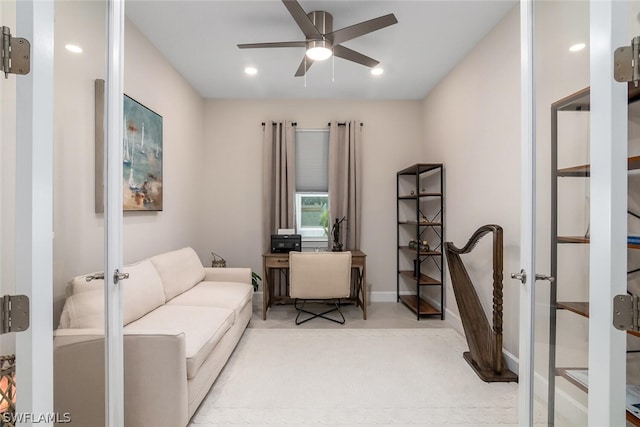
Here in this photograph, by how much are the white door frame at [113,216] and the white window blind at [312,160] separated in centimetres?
298

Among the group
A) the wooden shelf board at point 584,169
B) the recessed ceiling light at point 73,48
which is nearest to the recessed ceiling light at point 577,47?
the wooden shelf board at point 584,169

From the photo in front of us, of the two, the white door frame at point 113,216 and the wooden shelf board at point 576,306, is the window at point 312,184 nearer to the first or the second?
the white door frame at point 113,216

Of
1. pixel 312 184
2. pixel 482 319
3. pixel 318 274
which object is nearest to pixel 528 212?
pixel 482 319

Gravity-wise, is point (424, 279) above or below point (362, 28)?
below

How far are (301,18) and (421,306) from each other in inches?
133

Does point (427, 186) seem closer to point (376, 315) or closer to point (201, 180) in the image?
point (376, 315)

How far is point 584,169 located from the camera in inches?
39.9

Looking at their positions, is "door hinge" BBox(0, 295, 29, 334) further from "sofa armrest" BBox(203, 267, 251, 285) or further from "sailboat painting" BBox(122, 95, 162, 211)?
"sofa armrest" BBox(203, 267, 251, 285)

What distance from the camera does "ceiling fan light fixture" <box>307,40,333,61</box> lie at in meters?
2.30

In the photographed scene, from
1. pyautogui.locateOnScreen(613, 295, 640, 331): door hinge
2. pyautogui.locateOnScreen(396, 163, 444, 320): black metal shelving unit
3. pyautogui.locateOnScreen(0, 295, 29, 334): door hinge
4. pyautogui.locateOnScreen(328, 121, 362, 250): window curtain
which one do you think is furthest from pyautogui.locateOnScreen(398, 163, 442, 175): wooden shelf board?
pyautogui.locateOnScreen(0, 295, 29, 334): door hinge

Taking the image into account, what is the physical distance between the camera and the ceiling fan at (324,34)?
2062mm

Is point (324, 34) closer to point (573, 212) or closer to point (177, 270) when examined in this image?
point (573, 212)

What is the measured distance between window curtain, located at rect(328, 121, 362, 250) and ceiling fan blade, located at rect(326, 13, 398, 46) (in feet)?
6.18

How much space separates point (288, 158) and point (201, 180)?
1239 mm
